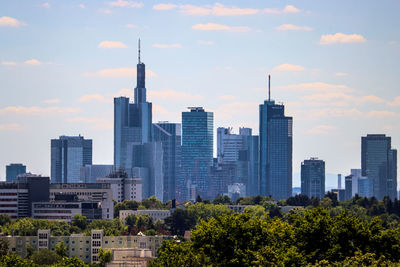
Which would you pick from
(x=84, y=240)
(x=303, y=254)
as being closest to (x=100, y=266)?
(x=84, y=240)

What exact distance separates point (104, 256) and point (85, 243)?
22619mm

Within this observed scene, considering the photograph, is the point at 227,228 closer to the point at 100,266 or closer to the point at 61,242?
the point at 100,266

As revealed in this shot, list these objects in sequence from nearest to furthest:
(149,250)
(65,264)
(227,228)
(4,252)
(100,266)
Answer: (227,228) → (65,264) → (4,252) → (100,266) → (149,250)

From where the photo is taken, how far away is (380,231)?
338ft

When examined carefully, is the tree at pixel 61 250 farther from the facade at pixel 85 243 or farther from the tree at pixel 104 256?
the tree at pixel 104 256

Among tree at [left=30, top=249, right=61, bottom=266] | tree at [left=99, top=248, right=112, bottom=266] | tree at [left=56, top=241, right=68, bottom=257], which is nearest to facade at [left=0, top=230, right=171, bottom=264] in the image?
tree at [left=56, top=241, right=68, bottom=257]

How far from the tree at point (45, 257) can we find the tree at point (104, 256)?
6.55 meters

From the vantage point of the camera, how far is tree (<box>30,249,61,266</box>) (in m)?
167

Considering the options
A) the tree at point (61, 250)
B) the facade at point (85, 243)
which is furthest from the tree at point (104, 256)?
the facade at point (85, 243)

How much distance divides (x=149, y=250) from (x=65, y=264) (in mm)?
57305

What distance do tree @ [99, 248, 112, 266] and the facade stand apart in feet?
42.8

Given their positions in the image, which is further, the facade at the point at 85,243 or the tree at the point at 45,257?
the facade at the point at 85,243

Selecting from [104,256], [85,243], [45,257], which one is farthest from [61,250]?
[104,256]

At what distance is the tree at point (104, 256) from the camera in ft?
552
